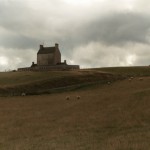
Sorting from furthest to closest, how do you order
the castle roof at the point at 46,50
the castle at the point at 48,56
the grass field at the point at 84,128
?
the castle roof at the point at 46,50 → the castle at the point at 48,56 → the grass field at the point at 84,128

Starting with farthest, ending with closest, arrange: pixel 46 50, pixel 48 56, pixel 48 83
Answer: pixel 46 50, pixel 48 56, pixel 48 83

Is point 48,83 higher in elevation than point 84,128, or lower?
higher

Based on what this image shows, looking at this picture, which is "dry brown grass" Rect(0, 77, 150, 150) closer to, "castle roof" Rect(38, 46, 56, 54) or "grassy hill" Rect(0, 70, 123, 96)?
"grassy hill" Rect(0, 70, 123, 96)

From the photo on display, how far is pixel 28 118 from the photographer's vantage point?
1399 inches

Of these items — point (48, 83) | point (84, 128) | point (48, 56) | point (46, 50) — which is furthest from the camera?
point (46, 50)

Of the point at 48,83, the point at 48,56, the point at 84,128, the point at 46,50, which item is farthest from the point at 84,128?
the point at 46,50

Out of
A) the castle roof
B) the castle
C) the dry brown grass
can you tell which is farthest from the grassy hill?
the castle roof

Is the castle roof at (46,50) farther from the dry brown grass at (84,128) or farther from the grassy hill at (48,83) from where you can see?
the dry brown grass at (84,128)

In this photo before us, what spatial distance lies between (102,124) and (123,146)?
30.2 feet

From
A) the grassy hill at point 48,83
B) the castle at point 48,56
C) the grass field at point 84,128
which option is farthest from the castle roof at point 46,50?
the grass field at point 84,128

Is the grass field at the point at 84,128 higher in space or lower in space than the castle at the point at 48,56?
lower

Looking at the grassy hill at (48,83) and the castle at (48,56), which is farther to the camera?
the castle at (48,56)

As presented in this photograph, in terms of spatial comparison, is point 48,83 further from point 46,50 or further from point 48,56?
point 46,50

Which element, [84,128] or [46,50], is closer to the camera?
[84,128]
